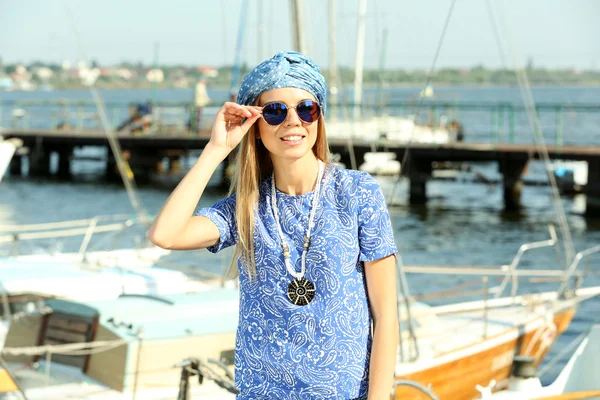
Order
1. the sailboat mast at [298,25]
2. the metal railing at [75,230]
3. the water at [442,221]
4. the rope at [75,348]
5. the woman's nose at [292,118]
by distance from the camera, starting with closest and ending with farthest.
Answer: the woman's nose at [292,118] < the rope at [75,348] < the sailboat mast at [298,25] < the metal railing at [75,230] < the water at [442,221]

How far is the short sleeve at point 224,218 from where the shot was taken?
255 centimetres

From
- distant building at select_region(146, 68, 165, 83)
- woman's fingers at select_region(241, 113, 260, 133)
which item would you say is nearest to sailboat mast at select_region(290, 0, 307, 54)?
woman's fingers at select_region(241, 113, 260, 133)

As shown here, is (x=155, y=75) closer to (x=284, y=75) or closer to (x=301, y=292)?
(x=284, y=75)

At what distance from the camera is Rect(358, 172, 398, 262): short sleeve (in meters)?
2.37

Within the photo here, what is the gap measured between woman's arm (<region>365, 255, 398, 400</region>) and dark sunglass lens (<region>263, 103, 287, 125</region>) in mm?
424

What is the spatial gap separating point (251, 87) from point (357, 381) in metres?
0.78

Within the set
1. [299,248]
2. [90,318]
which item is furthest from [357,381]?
[90,318]

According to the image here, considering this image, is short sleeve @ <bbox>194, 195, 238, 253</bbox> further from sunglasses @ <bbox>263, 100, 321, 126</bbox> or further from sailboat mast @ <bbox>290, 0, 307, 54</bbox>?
sailboat mast @ <bbox>290, 0, 307, 54</bbox>

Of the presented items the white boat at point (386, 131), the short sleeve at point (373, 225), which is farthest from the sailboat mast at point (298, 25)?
the white boat at point (386, 131)

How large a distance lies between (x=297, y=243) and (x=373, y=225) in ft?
0.63

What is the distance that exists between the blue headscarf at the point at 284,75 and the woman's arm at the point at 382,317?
0.47 m

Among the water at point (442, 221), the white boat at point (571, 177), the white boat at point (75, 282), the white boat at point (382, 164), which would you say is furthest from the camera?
the white boat at point (382, 164)

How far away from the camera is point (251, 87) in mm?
2514

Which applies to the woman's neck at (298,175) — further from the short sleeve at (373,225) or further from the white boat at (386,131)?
the white boat at (386,131)
